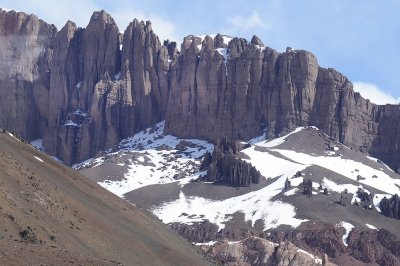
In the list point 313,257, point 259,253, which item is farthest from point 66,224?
point 313,257

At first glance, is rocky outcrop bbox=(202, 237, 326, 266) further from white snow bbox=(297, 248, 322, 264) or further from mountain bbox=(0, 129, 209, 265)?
mountain bbox=(0, 129, 209, 265)

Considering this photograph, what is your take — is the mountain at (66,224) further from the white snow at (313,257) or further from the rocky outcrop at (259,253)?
the white snow at (313,257)

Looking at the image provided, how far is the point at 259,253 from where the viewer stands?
630 feet

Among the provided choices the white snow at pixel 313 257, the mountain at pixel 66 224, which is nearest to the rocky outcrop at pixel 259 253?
the white snow at pixel 313 257

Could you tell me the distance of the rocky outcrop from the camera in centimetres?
18950

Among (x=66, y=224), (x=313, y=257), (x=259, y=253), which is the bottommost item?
(x=313, y=257)

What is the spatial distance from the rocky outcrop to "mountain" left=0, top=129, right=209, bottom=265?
71888mm

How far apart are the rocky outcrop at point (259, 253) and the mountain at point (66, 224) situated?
236 feet

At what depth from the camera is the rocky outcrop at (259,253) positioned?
18950 cm

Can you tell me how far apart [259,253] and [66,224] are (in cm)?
11118

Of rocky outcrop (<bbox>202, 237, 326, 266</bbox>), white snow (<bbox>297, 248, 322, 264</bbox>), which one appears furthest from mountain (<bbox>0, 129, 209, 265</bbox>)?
white snow (<bbox>297, 248, 322, 264</bbox>)

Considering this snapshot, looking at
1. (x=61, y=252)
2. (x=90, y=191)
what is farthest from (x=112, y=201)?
(x=61, y=252)

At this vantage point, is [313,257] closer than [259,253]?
No

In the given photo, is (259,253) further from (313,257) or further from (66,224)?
(66,224)
